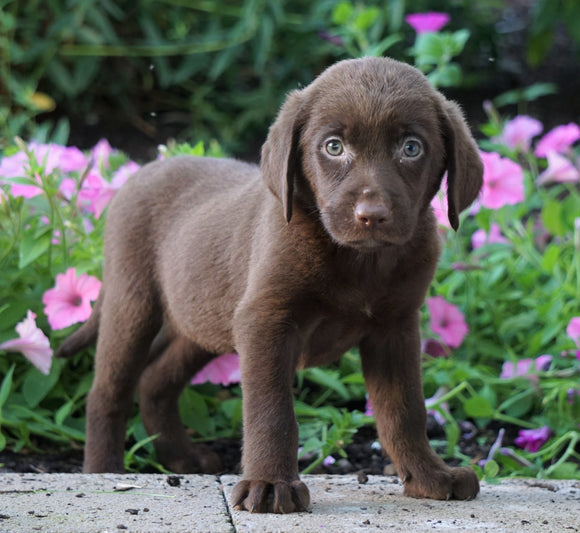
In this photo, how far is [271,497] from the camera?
2.67 metres

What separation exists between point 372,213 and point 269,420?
63cm

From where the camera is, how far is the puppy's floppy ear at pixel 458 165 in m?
2.91

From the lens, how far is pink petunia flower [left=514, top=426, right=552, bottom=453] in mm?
3848

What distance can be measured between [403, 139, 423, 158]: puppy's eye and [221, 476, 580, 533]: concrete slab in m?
0.94

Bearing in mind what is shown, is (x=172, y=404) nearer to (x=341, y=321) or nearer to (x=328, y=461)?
(x=328, y=461)

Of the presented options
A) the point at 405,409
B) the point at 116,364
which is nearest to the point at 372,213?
the point at 405,409

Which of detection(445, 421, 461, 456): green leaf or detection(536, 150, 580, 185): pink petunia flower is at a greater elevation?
detection(536, 150, 580, 185): pink petunia flower

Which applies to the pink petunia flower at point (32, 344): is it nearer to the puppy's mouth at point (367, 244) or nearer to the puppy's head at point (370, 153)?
the puppy's head at point (370, 153)

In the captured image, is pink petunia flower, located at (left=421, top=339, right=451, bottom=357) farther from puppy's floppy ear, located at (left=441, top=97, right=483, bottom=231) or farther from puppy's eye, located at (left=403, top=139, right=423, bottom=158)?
puppy's eye, located at (left=403, top=139, right=423, bottom=158)

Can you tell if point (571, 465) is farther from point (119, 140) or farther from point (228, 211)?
point (119, 140)

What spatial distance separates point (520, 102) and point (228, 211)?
4.79 m

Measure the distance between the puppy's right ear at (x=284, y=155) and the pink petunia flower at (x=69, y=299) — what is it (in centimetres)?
111

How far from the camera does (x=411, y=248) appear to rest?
2.94 meters

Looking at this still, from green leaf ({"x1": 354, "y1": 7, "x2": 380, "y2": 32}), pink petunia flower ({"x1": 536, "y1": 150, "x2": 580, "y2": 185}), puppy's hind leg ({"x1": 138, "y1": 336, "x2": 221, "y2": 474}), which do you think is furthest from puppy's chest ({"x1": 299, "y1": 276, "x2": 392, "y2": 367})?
green leaf ({"x1": 354, "y1": 7, "x2": 380, "y2": 32})
